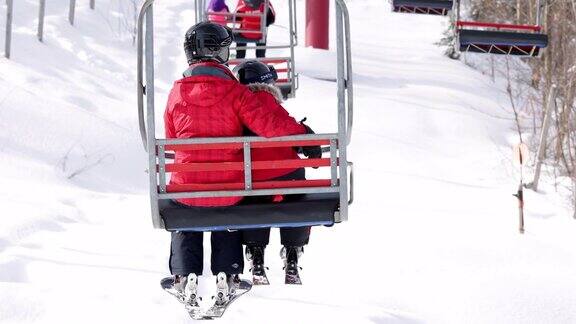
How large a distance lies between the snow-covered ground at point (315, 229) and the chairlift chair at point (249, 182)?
1.91 metres

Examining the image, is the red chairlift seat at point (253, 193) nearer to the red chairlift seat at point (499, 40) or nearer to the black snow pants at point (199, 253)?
the black snow pants at point (199, 253)

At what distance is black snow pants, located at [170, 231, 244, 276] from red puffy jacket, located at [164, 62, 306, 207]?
1.74ft

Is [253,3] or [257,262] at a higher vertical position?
[253,3]

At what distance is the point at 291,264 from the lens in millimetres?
6191

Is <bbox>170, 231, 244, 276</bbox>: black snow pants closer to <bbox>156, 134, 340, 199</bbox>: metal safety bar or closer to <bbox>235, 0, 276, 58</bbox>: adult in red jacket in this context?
<bbox>156, 134, 340, 199</bbox>: metal safety bar

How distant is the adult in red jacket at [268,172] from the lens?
5520 millimetres

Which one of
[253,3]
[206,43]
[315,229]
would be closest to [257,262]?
[206,43]

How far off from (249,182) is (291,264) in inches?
42.5

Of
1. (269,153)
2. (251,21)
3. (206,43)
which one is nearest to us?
(206,43)

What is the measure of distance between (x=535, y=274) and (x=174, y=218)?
4.65 m

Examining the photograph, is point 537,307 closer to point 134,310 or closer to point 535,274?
point 535,274

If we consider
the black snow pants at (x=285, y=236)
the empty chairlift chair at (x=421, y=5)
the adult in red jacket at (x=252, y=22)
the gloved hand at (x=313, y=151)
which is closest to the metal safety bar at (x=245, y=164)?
the gloved hand at (x=313, y=151)

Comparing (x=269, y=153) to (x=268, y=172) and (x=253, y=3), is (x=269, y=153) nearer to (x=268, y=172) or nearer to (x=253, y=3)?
(x=268, y=172)

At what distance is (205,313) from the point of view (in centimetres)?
575
